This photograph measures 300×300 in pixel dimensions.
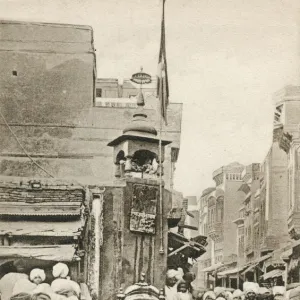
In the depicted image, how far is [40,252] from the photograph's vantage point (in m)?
8.87

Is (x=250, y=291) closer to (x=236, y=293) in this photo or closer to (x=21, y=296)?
(x=236, y=293)

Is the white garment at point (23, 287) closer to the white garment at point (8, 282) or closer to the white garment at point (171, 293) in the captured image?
the white garment at point (8, 282)

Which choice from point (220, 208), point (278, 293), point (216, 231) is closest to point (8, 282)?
point (278, 293)

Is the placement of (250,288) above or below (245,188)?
below

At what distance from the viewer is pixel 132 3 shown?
877 centimetres

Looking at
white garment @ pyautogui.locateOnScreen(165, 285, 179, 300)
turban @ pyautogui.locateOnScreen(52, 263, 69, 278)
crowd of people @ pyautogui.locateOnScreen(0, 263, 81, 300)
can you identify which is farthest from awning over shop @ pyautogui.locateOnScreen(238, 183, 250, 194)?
turban @ pyautogui.locateOnScreen(52, 263, 69, 278)

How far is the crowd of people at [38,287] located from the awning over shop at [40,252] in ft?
0.83

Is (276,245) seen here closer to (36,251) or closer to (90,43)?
(90,43)

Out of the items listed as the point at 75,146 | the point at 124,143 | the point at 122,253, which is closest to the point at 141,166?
the point at 124,143

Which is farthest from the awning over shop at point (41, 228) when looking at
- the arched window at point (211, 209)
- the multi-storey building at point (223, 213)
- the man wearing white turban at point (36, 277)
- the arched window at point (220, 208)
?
the arched window at point (211, 209)

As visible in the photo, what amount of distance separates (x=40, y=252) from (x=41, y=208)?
89 cm

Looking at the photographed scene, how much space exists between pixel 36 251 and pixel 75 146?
527 cm

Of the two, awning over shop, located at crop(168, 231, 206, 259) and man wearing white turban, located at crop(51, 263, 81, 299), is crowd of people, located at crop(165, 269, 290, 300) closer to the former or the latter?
man wearing white turban, located at crop(51, 263, 81, 299)

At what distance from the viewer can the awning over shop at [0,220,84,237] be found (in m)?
9.14
